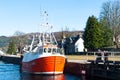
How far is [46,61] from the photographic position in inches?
1970

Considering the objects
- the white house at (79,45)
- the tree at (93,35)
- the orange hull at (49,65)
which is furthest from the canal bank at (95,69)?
the white house at (79,45)

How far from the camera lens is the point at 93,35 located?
100m

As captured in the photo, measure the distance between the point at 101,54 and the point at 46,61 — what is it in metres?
8.50

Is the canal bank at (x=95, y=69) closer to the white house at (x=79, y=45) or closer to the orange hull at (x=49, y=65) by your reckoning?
the orange hull at (x=49, y=65)

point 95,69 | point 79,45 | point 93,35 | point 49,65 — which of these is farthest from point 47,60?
point 79,45

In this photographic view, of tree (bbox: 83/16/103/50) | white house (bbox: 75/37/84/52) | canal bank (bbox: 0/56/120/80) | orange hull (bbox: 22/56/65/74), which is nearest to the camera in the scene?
canal bank (bbox: 0/56/120/80)

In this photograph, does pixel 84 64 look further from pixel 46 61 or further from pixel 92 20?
pixel 92 20

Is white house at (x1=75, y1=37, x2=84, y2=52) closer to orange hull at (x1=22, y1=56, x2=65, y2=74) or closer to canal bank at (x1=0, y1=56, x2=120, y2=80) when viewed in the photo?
canal bank at (x1=0, y1=56, x2=120, y2=80)

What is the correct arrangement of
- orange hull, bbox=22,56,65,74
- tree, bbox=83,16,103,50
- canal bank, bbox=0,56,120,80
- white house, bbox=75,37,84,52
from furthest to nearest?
white house, bbox=75,37,84,52, tree, bbox=83,16,103,50, orange hull, bbox=22,56,65,74, canal bank, bbox=0,56,120,80

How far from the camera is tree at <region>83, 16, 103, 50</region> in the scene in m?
99.9

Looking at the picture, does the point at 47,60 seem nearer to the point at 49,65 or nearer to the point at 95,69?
the point at 49,65

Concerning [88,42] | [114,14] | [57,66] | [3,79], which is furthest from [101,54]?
[114,14]

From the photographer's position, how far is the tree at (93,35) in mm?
99875

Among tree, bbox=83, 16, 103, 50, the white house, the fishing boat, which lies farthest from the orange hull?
the white house
